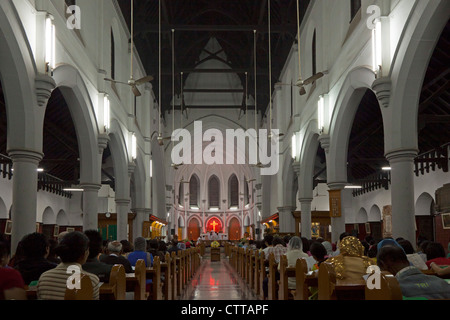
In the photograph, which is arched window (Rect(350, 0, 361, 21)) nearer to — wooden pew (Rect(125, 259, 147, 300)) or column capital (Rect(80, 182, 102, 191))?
column capital (Rect(80, 182, 102, 191))

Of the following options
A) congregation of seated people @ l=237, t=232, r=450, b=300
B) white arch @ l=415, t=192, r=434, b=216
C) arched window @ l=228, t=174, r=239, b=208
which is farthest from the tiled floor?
arched window @ l=228, t=174, r=239, b=208

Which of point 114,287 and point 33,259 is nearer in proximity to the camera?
point 114,287

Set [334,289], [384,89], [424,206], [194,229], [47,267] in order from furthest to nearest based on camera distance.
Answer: [194,229]
[424,206]
[384,89]
[47,267]
[334,289]

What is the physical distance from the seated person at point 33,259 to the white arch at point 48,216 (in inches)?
732

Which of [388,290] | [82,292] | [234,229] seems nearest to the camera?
[388,290]

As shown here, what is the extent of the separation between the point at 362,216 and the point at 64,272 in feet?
73.9

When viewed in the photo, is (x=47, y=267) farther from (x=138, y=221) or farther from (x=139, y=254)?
(x=138, y=221)

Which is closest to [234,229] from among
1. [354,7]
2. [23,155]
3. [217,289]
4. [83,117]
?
[217,289]

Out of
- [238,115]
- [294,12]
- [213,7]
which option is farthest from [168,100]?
[294,12]

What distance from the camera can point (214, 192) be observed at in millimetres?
43062

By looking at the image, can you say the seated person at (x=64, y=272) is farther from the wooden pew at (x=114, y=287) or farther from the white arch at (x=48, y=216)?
the white arch at (x=48, y=216)

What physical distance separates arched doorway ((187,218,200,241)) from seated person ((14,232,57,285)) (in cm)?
3810

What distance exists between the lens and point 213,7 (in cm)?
2138

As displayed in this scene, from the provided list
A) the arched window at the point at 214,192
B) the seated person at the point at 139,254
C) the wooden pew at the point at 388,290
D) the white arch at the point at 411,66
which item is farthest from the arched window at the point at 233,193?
the wooden pew at the point at 388,290
